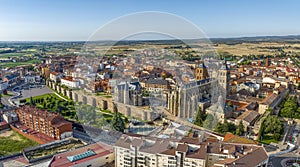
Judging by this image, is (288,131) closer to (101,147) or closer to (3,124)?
(101,147)

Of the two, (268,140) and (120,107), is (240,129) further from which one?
(120,107)

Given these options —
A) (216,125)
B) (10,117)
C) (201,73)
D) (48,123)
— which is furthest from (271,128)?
(10,117)

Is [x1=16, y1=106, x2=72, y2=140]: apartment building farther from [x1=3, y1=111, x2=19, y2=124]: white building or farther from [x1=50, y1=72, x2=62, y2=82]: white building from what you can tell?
[x1=50, y1=72, x2=62, y2=82]: white building

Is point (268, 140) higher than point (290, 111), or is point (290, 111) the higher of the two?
point (290, 111)

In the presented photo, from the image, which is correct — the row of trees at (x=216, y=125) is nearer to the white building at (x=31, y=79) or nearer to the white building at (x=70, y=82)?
the white building at (x=70, y=82)

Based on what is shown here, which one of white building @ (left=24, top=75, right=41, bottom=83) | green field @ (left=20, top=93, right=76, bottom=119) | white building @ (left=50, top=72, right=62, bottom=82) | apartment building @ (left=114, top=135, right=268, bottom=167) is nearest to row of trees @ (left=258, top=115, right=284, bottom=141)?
apartment building @ (left=114, top=135, right=268, bottom=167)

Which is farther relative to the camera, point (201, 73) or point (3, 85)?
point (3, 85)
